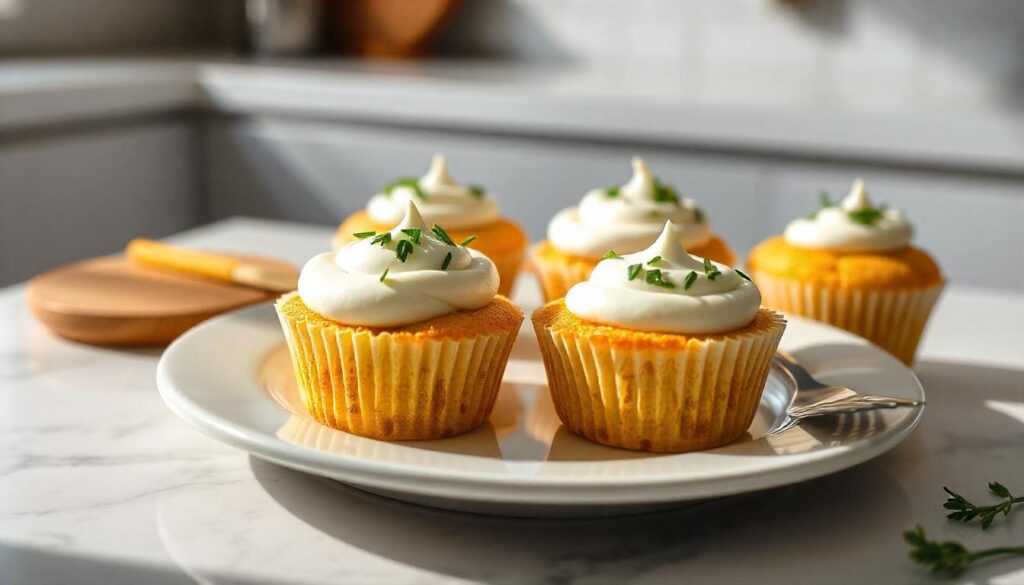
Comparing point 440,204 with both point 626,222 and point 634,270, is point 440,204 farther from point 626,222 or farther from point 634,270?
point 634,270

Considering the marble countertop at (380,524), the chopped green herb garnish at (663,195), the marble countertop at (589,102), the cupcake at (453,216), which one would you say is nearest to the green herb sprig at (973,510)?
the marble countertop at (380,524)

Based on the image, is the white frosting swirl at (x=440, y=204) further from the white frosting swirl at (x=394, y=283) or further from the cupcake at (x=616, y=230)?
the white frosting swirl at (x=394, y=283)

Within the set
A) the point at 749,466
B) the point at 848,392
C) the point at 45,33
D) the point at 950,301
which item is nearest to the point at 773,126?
the point at 950,301

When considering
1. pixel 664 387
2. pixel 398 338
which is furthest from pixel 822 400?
pixel 398 338

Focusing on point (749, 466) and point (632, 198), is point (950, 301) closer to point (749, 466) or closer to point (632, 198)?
point (632, 198)

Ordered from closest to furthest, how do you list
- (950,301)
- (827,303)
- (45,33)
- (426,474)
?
(426,474)
(827,303)
(950,301)
(45,33)

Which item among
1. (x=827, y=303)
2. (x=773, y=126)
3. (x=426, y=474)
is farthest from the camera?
Answer: (x=773, y=126)

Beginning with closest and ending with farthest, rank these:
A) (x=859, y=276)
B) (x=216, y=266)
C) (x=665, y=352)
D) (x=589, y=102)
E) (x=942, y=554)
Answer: (x=942, y=554)
(x=665, y=352)
(x=859, y=276)
(x=216, y=266)
(x=589, y=102)
